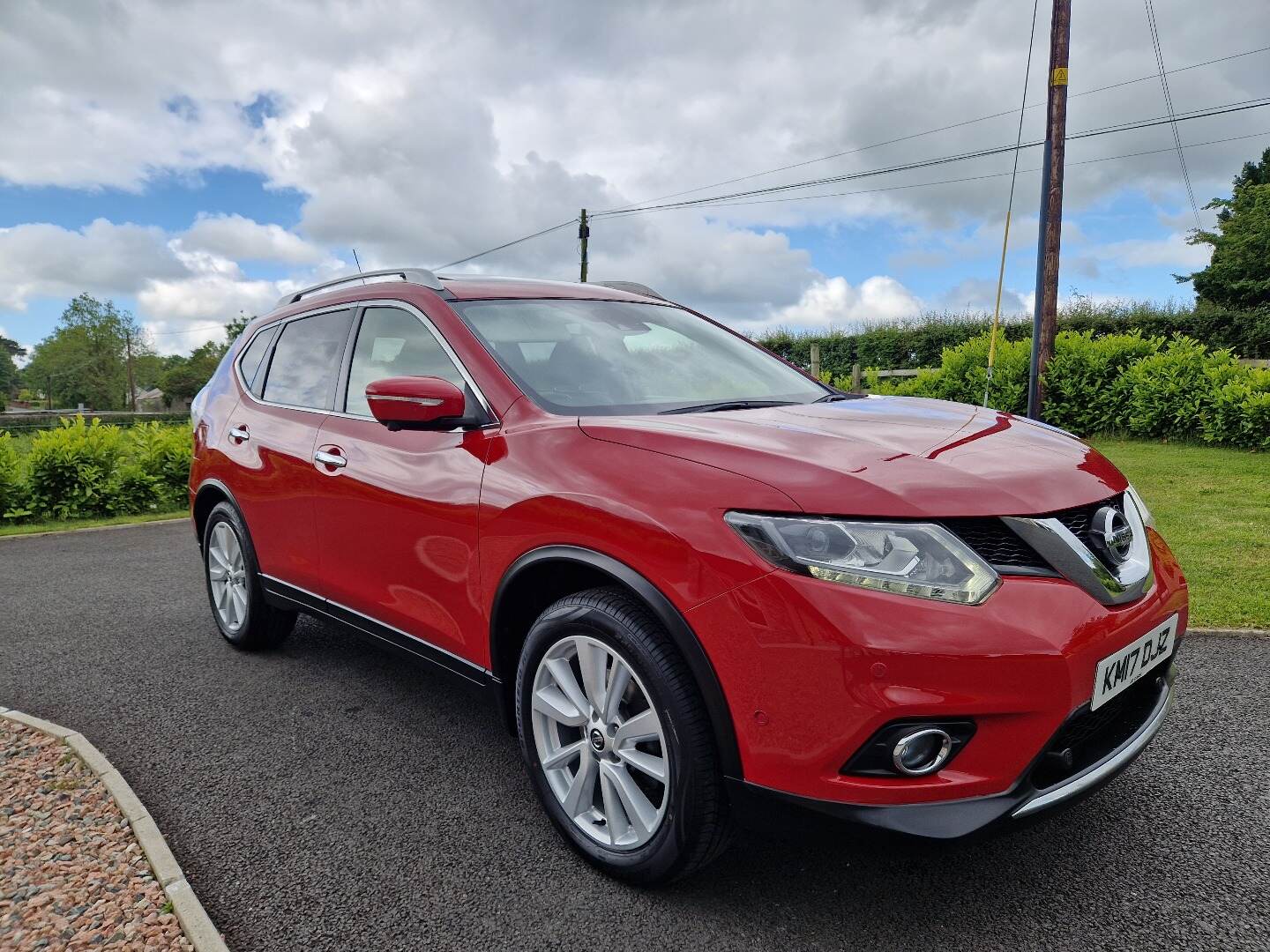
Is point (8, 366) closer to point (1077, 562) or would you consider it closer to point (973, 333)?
point (973, 333)

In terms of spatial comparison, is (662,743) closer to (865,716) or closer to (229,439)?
(865,716)

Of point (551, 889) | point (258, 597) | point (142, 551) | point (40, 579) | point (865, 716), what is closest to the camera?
point (865, 716)

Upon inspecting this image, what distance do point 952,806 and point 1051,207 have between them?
43.2 ft

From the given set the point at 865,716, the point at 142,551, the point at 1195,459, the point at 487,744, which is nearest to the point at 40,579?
the point at 142,551

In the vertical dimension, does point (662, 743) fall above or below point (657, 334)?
below

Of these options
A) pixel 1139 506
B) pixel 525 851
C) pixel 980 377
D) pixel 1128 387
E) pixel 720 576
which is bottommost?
pixel 525 851

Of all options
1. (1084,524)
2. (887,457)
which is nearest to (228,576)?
(887,457)

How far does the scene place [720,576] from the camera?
2043 millimetres

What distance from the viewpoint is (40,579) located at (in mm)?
6941

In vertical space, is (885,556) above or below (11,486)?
above

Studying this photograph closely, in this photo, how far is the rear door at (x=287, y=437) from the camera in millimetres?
3719

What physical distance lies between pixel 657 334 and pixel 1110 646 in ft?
6.67

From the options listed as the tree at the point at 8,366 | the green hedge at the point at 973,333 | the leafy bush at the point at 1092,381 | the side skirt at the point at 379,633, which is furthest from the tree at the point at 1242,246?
the tree at the point at 8,366

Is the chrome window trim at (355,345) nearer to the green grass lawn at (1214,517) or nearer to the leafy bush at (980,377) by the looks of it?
the green grass lawn at (1214,517)
